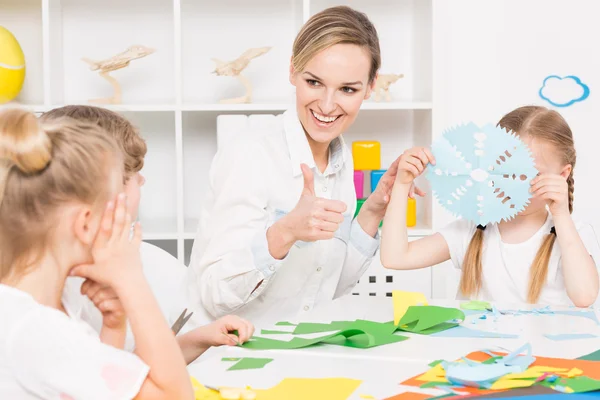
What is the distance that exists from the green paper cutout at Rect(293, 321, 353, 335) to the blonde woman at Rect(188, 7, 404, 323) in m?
0.23

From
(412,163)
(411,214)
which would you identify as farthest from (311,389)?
(411,214)

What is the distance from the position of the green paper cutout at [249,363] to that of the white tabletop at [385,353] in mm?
10

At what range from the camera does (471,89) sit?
9.16 feet

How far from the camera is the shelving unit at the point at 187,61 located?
284 centimetres

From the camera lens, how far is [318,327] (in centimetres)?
130

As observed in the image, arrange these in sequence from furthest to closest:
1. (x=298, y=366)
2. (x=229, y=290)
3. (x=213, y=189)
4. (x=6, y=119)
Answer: (x=213, y=189)
(x=229, y=290)
(x=298, y=366)
(x=6, y=119)

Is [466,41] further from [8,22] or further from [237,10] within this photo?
[8,22]

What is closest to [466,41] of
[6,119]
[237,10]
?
[237,10]

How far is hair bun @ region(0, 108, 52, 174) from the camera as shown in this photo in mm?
872

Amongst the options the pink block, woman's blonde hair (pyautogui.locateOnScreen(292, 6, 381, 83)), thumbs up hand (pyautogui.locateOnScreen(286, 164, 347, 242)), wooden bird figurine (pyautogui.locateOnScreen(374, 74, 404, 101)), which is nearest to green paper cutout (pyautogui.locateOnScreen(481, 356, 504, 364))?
thumbs up hand (pyautogui.locateOnScreen(286, 164, 347, 242))

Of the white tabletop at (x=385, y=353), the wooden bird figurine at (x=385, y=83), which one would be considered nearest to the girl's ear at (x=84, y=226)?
the white tabletop at (x=385, y=353)

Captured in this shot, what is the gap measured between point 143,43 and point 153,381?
216 centimetres

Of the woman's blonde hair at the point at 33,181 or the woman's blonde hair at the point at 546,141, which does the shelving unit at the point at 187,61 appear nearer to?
the woman's blonde hair at the point at 546,141

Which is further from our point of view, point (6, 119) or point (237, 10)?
point (237, 10)
